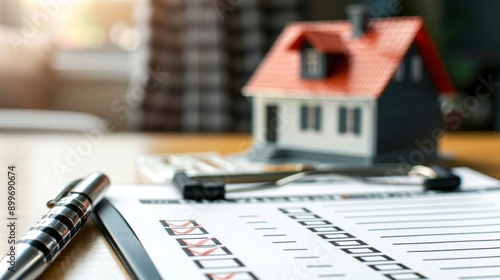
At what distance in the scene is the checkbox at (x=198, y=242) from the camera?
51 centimetres

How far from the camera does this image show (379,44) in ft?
3.31

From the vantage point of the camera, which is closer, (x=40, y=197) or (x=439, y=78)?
(x=40, y=197)

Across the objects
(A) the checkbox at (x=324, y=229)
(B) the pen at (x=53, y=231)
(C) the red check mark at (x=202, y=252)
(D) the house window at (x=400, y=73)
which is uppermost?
(D) the house window at (x=400, y=73)

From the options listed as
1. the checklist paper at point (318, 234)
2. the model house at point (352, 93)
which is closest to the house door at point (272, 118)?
the model house at point (352, 93)

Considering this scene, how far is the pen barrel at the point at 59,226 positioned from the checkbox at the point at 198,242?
0.09m

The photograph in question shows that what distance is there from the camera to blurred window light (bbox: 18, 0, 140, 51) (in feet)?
9.50

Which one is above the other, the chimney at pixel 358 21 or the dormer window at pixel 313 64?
the chimney at pixel 358 21

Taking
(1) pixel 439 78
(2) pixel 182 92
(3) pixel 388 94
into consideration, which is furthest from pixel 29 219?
(2) pixel 182 92

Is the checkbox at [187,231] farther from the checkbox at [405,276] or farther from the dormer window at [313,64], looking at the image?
the dormer window at [313,64]

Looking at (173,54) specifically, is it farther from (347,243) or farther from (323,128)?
(347,243)

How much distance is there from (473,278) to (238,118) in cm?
196

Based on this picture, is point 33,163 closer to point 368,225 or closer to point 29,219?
point 29,219

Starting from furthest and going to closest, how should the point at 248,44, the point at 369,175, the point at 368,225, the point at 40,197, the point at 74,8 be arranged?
the point at 74,8
the point at 248,44
the point at 369,175
the point at 40,197
the point at 368,225

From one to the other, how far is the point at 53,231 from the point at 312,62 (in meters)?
0.61
